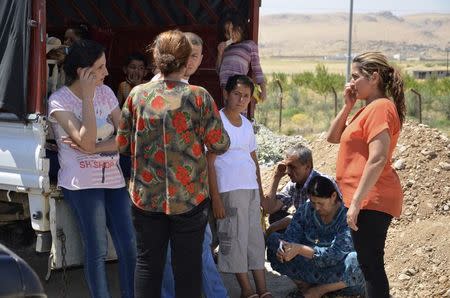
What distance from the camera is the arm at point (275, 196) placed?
592 cm

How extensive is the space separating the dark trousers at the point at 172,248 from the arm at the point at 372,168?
2.76 ft

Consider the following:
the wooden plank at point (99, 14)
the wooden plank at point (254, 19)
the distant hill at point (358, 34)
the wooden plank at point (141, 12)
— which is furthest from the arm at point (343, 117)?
the distant hill at point (358, 34)

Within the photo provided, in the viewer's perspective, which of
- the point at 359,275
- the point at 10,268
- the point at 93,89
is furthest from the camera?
the point at 359,275

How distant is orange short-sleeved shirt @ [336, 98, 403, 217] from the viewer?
173 inches

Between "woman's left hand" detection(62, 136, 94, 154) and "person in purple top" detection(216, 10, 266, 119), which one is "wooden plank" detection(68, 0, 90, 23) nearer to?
"person in purple top" detection(216, 10, 266, 119)

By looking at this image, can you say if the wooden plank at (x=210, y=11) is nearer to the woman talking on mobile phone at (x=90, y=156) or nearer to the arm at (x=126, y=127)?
the woman talking on mobile phone at (x=90, y=156)

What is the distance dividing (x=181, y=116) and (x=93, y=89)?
880mm

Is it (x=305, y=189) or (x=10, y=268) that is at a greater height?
(x=10, y=268)

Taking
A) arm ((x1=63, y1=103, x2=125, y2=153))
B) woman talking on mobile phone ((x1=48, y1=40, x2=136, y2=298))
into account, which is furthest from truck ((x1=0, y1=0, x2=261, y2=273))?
arm ((x1=63, y1=103, x2=125, y2=153))

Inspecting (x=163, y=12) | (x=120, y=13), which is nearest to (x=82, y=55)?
(x=163, y=12)

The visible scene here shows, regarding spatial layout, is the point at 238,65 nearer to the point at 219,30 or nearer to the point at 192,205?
the point at 219,30

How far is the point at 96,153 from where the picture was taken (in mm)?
4695

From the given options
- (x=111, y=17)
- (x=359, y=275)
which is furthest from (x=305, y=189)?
(x=111, y=17)

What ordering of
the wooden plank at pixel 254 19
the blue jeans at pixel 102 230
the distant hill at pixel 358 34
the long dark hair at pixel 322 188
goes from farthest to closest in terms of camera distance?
the distant hill at pixel 358 34 < the wooden plank at pixel 254 19 < the long dark hair at pixel 322 188 < the blue jeans at pixel 102 230
